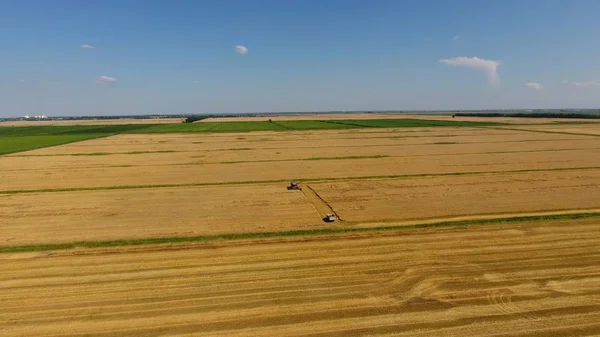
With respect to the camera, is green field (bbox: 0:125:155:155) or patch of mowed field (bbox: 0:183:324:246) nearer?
patch of mowed field (bbox: 0:183:324:246)

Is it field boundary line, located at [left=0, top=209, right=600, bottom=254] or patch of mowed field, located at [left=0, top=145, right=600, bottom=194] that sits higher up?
patch of mowed field, located at [left=0, top=145, right=600, bottom=194]

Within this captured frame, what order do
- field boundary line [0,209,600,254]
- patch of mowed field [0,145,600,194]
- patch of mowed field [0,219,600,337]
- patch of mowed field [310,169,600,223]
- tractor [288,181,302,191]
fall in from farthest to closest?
1. patch of mowed field [0,145,600,194]
2. tractor [288,181,302,191]
3. patch of mowed field [310,169,600,223]
4. field boundary line [0,209,600,254]
5. patch of mowed field [0,219,600,337]

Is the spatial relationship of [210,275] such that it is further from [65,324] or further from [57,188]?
[57,188]

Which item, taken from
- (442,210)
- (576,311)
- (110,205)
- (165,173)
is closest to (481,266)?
(576,311)

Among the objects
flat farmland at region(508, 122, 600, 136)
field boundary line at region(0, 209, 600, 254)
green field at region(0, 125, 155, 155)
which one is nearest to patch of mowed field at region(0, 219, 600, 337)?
field boundary line at region(0, 209, 600, 254)

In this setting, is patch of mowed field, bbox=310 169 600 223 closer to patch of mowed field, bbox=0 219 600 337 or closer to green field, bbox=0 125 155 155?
patch of mowed field, bbox=0 219 600 337

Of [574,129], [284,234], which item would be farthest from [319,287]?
[574,129]

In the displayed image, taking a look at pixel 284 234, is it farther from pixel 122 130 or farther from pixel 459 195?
pixel 122 130
